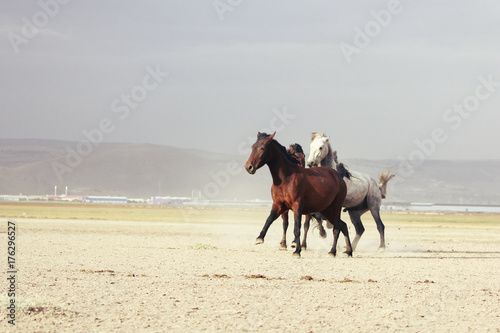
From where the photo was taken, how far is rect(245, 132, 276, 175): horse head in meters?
16.0

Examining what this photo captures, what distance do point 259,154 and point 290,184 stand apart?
0.93 m

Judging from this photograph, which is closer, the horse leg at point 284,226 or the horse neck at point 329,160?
the horse leg at point 284,226

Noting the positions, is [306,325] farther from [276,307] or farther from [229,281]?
[229,281]

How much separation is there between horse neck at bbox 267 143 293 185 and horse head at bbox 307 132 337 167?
195 centimetres

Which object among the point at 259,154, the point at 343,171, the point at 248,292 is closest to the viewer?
the point at 248,292

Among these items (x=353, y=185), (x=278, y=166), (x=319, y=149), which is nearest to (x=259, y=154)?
(x=278, y=166)

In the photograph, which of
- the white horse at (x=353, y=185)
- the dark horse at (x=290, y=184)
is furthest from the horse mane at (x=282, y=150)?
the white horse at (x=353, y=185)

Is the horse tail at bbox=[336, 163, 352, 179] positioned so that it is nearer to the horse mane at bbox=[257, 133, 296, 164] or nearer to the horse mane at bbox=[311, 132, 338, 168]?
the horse mane at bbox=[311, 132, 338, 168]

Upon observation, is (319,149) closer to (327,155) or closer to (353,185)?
(327,155)

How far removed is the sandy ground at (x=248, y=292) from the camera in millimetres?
8664

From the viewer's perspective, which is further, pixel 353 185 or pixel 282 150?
pixel 353 185

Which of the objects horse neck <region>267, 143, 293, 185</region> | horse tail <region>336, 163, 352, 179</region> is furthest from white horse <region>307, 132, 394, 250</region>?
horse neck <region>267, 143, 293, 185</region>

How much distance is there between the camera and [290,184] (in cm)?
1633

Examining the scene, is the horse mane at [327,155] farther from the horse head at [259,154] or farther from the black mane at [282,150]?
the horse head at [259,154]
